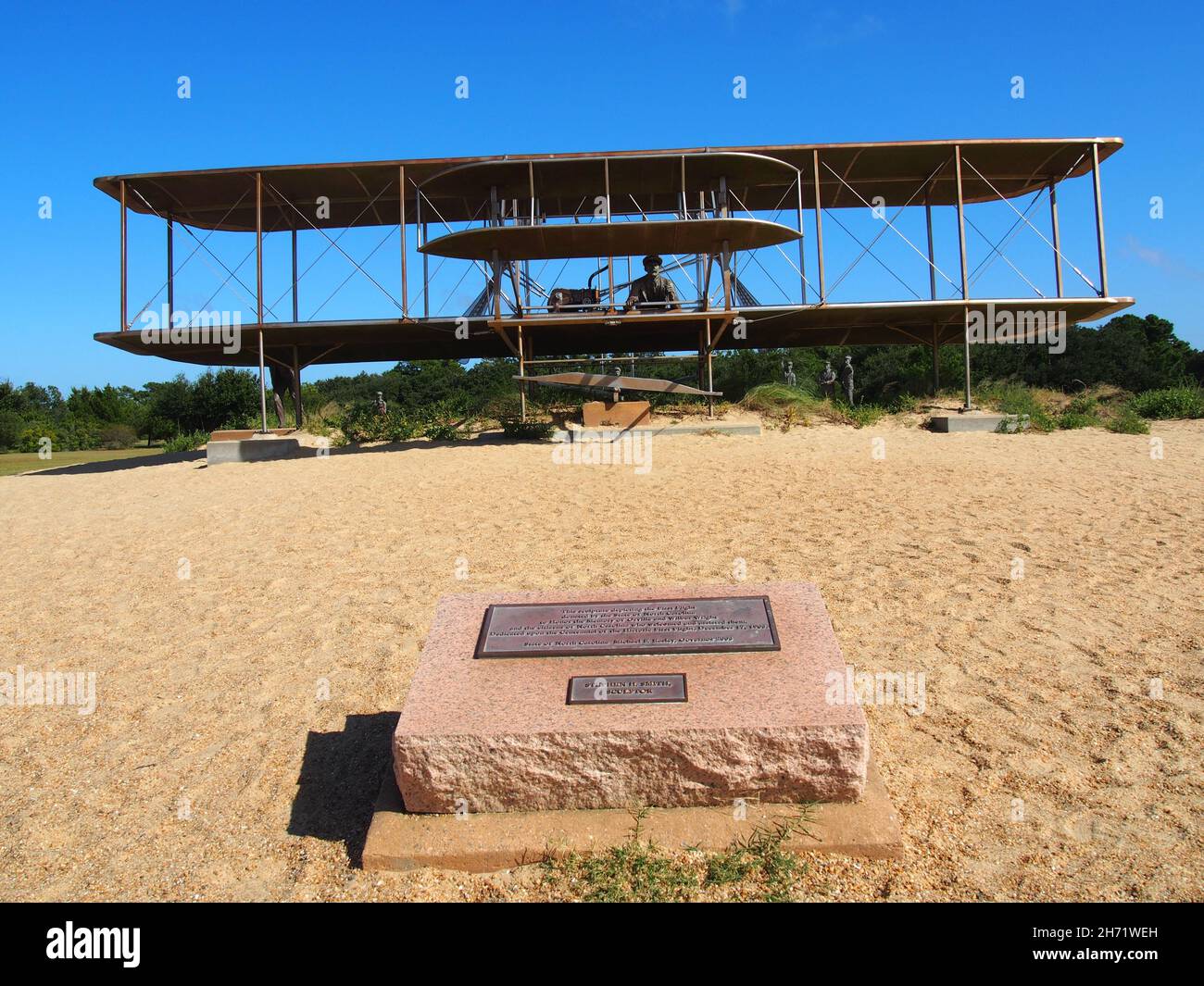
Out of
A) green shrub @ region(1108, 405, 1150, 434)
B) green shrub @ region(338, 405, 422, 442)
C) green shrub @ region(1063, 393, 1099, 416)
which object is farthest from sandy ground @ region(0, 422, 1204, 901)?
green shrub @ region(338, 405, 422, 442)

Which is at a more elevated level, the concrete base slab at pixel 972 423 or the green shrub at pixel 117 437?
the green shrub at pixel 117 437

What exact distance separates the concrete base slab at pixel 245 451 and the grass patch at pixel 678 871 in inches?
570

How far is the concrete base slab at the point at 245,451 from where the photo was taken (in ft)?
54.5

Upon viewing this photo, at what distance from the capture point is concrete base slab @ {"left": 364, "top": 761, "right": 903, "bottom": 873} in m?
3.76

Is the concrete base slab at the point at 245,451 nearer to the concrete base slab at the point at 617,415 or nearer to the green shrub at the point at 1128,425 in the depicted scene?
the concrete base slab at the point at 617,415

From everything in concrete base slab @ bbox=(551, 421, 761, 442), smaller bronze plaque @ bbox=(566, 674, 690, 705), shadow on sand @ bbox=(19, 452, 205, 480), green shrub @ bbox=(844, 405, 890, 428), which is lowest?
smaller bronze plaque @ bbox=(566, 674, 690, 705)

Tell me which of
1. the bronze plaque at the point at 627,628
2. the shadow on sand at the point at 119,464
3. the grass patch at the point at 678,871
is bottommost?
the grass patch at the point at 678,871

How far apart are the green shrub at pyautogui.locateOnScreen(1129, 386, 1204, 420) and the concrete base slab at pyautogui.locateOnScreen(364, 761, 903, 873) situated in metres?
18.1

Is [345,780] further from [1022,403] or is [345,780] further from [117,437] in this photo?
[117,437]

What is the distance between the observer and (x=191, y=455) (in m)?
19.3

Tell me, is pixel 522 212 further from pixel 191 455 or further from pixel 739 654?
pixel 739 654

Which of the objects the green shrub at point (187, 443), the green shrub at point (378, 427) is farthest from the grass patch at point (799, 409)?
the green shrub at point (187, 443)

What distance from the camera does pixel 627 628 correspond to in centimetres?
453

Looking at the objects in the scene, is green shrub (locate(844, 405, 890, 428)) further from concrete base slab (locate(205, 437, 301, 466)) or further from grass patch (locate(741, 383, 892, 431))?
concrete base slab (locate(205, 437, 301, 466))
